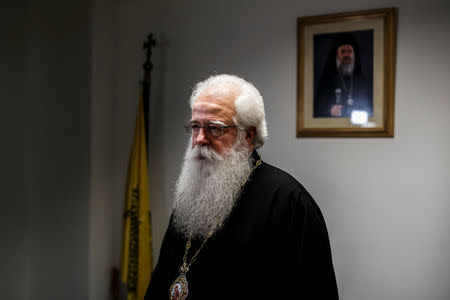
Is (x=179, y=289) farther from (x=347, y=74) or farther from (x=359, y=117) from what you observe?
(x=347, y=74)

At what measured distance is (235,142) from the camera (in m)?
1.68

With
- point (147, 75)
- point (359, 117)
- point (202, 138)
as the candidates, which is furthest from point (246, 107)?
point (147, 75)

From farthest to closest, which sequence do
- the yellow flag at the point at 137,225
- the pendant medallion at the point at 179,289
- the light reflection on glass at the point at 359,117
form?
the yellow flag at the point at 137,225 → the light reflection on glass at the point at 359,117 → the pendant medallion at the point at 179,289

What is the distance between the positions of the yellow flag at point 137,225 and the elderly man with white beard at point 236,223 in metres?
1.00

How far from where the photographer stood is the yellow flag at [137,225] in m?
2.70

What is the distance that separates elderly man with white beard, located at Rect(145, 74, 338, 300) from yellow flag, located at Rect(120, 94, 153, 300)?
998 mm

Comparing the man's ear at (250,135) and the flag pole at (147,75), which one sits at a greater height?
the flag pole at (147,75)

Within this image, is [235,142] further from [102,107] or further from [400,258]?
[102,107]

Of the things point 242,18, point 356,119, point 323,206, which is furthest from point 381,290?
point 242,18

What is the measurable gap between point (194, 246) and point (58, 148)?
154cm

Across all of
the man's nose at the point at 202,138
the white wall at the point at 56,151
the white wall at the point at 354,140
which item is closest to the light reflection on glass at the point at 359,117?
the white wall at the point at 354,140

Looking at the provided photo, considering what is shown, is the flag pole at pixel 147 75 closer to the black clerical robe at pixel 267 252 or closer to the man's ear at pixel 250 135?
the man's ear at pixel 250 135

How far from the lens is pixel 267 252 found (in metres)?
1.53

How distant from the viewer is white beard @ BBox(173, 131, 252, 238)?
1657mm
